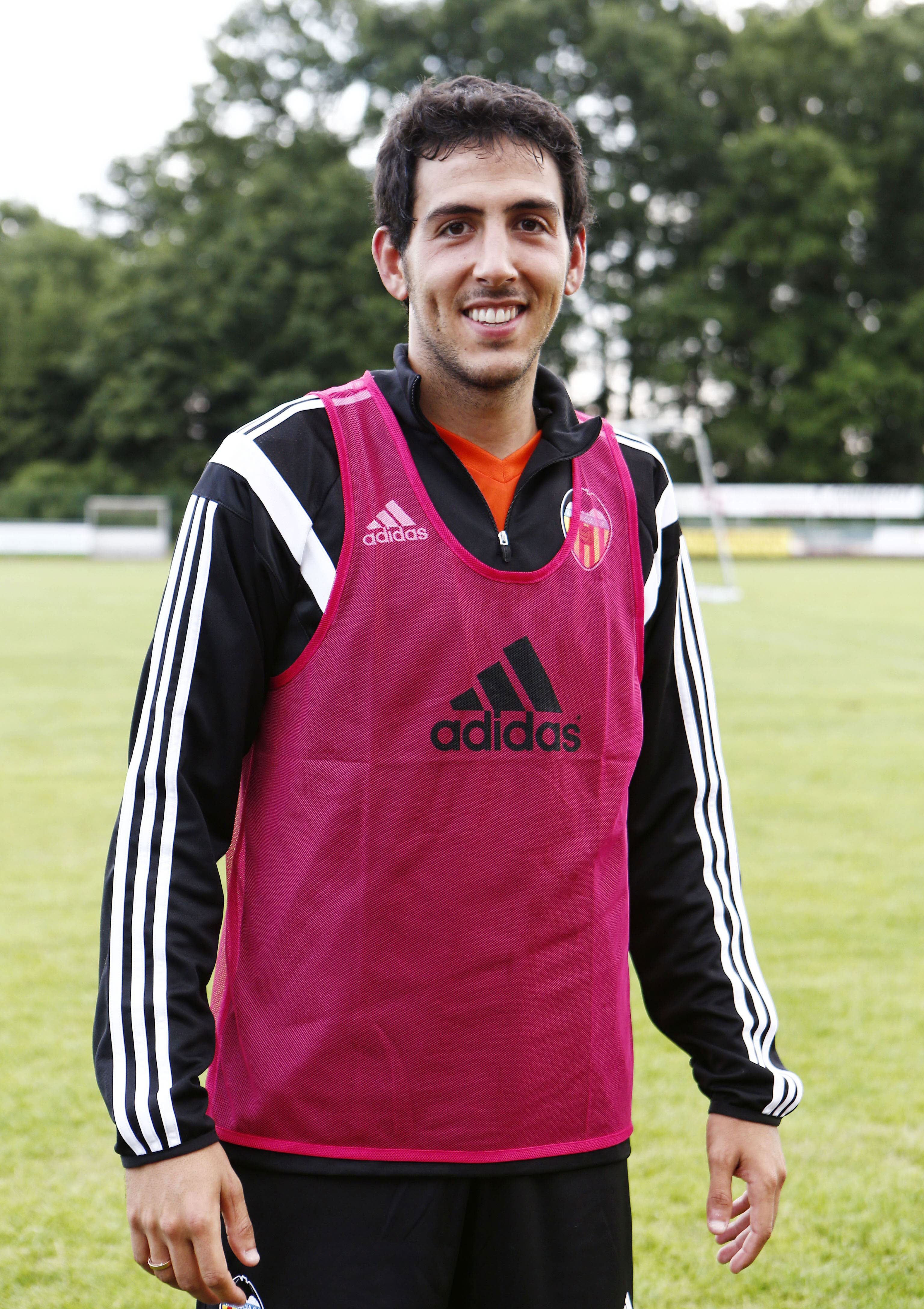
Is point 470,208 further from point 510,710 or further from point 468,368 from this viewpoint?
point 510,710

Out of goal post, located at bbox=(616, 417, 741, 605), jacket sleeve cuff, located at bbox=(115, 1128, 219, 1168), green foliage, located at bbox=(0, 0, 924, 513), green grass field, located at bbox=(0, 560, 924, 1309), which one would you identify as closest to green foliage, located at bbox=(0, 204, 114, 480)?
green foliage, located at bbox=(0, 0, 924, 513)

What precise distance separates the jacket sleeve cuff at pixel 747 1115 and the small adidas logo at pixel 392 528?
87 centimetres

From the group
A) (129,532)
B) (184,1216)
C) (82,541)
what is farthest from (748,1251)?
(82,541)

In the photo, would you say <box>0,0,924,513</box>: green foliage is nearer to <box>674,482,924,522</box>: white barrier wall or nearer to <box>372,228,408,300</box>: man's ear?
<box>674,482,924,522</box>: white barrier wall

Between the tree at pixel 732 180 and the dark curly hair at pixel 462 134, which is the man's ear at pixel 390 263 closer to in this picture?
the dark curly hair at pixel 462 134

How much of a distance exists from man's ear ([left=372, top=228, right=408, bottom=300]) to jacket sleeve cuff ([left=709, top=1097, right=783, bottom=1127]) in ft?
3.96

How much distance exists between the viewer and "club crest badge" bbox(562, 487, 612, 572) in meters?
1.83

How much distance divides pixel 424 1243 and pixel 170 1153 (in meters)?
0.32

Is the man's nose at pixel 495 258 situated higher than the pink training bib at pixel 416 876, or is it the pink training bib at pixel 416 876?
the man's nose at pixel 495 258

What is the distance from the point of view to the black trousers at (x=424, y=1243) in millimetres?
1632

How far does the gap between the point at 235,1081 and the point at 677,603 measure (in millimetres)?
878

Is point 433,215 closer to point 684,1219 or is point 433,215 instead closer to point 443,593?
point 443,593

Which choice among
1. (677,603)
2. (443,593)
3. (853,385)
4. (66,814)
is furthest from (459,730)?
(853,385)

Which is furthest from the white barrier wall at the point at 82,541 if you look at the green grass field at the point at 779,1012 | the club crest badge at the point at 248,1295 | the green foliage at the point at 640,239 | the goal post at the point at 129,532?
the club crest badge at the point at 248,1295
